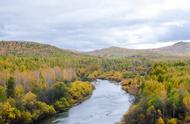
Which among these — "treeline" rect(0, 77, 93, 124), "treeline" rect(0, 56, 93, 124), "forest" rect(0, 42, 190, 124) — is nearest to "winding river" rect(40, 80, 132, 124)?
"treeline" rect(0, 77, 93, 124)

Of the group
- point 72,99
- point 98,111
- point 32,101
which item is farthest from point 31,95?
point 72,99

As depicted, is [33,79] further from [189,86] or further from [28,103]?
[189,86]

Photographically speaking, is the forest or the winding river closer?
the forest

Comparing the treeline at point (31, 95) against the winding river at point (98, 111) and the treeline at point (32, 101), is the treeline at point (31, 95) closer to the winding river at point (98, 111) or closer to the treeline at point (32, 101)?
the treeline at point (32, 101)

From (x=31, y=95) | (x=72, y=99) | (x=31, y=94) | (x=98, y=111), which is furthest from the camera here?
(x=72, y=99)

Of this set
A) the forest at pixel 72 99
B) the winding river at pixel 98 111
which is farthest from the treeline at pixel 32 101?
the winding river at pixel 98 111

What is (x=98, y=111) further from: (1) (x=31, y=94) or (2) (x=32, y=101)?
(1) (x=31, y=94)

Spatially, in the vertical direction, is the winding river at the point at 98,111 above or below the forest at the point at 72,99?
below

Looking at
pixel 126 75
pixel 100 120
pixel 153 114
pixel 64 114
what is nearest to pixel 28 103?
pixel 64 114

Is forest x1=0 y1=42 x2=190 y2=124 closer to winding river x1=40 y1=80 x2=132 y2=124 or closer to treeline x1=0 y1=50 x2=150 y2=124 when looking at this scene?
treeline x1=0 y1=50 x2=150 y2=124
